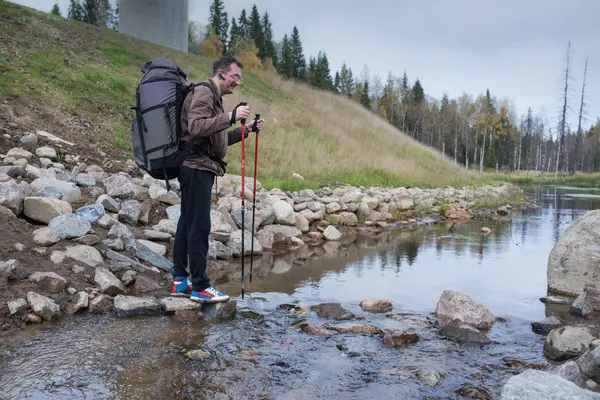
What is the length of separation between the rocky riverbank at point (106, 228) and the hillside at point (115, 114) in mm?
1679

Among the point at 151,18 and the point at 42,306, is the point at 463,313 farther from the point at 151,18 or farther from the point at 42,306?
the point at 151,18

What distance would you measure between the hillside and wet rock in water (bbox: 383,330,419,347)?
309 inches

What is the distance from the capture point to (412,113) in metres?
68.9

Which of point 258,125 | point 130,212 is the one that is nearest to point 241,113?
point 258,125

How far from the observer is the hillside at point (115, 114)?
11.5m

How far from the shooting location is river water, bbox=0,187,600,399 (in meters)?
3.24

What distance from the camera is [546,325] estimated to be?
462cm

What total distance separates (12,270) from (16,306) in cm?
55

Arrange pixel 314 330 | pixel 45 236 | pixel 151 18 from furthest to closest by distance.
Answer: pixel 151 18
pixel 45 236
pixel 314 330

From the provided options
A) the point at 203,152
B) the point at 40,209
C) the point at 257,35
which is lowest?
the point at 40,209

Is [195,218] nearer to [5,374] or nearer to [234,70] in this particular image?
[234,70]

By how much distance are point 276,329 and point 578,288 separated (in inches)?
156

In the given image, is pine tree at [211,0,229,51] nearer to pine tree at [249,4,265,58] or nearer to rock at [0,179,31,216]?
pine tree at [249,4,265,58]

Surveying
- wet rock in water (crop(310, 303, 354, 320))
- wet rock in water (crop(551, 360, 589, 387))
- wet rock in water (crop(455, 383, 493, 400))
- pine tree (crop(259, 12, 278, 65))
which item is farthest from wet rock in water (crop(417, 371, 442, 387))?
pine tree (crop(259, 12, 278, 65))
